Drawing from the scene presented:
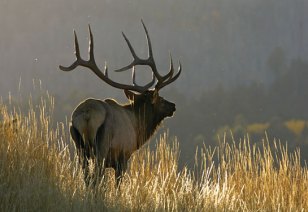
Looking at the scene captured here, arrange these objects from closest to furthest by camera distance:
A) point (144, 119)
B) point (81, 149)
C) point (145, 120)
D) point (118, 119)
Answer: point (81, 149) → point (118, 119) → point (144, 119) → point (145, 120)

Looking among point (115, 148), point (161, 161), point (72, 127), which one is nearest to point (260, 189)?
point (161, 161)

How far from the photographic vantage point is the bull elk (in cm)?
672

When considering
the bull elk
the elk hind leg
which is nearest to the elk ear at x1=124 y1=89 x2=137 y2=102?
the bull elk

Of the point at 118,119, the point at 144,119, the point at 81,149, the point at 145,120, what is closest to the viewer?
the point at 81,149

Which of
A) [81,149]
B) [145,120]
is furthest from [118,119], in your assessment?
[145,120]

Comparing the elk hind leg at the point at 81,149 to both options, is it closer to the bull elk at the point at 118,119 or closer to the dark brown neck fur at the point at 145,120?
the bull elk at the point at 118,119

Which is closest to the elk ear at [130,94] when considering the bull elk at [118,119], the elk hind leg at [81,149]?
the bull elk at [118,119]

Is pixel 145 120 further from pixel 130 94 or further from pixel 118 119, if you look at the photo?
pixel 118 119

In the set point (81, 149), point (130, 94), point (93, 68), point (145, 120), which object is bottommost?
point (81, 149)

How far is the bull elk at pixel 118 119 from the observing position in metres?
6.72

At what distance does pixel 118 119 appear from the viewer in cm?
711

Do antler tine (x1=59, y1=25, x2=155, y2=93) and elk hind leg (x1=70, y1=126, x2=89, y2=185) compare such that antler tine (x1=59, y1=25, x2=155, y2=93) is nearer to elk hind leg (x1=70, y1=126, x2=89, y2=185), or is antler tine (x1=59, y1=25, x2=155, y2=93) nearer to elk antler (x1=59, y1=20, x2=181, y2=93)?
elk antler (x1=59, y1=20, x2=181, y2=93)

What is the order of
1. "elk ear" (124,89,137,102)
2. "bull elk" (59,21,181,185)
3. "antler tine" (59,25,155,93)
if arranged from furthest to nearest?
"elk ear" (124,89,137,102) → "antler tine" (59,25,155,93) → "bull elk" (59,21,181,185)

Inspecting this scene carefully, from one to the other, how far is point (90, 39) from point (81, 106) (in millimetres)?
1121
